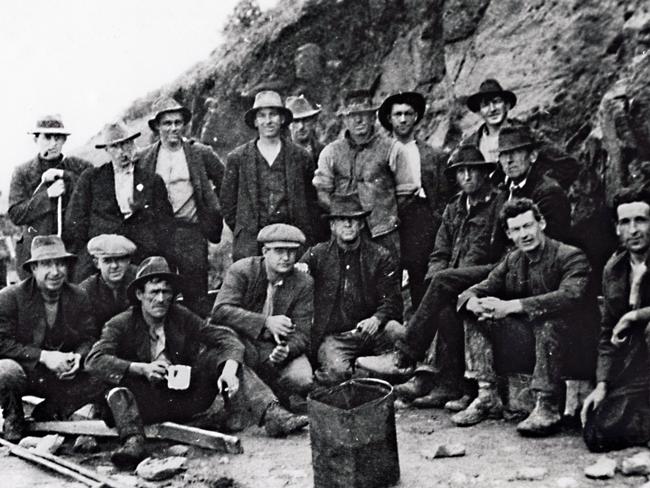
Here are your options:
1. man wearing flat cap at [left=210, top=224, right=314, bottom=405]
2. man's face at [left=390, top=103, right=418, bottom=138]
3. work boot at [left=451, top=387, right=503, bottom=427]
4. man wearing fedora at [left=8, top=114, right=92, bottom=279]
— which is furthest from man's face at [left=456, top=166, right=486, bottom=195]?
man wearing fedora at [left=8, top=114, right=92, bottom=279]

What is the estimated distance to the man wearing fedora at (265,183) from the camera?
300 inches

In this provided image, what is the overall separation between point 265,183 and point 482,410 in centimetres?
287

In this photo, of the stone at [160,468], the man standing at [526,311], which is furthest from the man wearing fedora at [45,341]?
Answer: the man standing at [526,311]

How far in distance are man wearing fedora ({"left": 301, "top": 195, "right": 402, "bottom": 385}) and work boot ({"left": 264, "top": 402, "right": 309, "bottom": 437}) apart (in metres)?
0.88

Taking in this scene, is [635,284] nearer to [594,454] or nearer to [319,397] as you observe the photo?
[594,454]

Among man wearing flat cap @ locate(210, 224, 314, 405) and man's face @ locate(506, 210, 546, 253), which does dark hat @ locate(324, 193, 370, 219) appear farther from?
man's face @ locate(506, 210, 546, 253)

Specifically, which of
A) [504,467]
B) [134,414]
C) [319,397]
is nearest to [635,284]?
[504,467]

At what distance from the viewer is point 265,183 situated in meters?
7.62

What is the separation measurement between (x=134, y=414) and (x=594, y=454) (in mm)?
3125

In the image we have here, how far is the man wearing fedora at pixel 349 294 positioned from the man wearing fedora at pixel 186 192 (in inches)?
44.9

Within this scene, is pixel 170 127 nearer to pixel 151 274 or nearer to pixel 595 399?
pixel 151 274

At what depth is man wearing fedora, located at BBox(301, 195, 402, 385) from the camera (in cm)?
713

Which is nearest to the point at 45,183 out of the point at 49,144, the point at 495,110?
the point at 49,144

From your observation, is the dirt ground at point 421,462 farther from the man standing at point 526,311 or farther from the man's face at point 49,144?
the man's face at point 49,144
